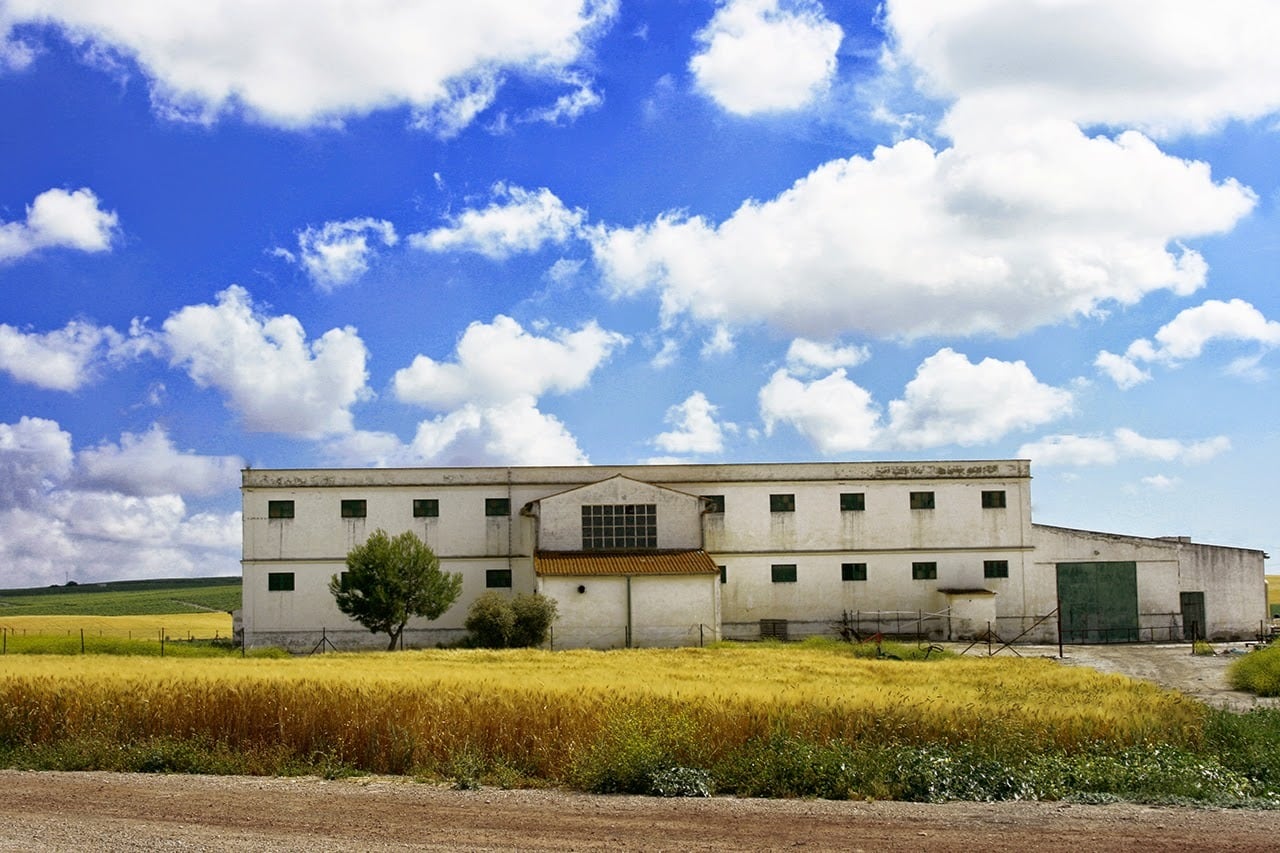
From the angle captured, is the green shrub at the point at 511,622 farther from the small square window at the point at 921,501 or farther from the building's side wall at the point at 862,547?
the small square window at the point at 921,501

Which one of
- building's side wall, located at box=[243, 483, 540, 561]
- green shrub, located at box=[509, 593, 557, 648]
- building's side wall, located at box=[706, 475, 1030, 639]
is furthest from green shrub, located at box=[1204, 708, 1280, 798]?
building's side wall, located at box=[243, 483, 540, 561]

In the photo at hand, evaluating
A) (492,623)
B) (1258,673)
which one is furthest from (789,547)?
(1258,673)

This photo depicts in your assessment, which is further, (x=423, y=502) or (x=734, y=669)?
(x=423, y=502)

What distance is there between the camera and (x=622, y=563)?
48.0m

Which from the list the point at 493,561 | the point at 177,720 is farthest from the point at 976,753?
the point at 493,561

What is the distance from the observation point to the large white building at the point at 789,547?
50.8m

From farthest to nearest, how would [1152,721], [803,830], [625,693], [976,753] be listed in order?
[625,693], [1152,721], [976,753], [803,830]

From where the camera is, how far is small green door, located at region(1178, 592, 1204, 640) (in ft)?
176

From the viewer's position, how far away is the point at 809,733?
16609 mm

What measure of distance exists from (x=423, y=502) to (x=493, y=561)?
3.98 meters

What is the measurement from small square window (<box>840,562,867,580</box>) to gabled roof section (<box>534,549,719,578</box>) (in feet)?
22.2

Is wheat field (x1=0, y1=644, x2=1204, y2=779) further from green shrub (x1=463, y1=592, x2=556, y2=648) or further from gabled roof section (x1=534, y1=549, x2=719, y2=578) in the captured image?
Answer: gabled roof section (x1=534, y1=549, x2=719, y2=578)

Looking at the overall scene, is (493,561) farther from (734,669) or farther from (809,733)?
(809,733)

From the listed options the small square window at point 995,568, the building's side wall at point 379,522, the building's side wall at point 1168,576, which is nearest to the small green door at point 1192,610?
the building's side wall at point 1168,576
